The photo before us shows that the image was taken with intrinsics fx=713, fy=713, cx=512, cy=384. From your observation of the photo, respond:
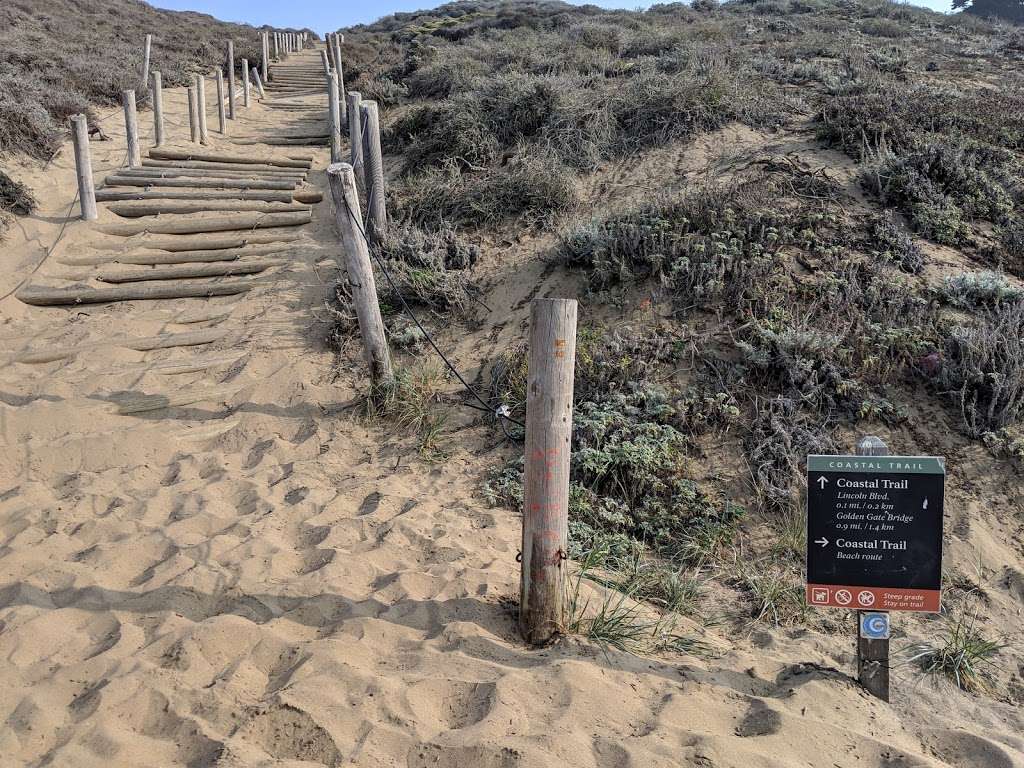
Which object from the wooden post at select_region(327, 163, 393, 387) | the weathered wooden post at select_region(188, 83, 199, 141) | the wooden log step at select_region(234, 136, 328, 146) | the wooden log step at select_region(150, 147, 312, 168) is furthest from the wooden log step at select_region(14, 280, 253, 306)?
the wooden log step at select_region(234, 136, 328, 146)

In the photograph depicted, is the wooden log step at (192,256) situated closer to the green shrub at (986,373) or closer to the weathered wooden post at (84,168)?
the weathered wooden post at (84,168)

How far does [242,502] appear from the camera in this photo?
4.64 meters

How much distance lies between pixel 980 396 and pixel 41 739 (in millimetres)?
5716

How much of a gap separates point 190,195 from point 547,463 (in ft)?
27.6

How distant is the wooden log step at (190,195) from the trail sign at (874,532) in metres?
8.67

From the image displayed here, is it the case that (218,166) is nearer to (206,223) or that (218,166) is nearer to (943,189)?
(206,223)

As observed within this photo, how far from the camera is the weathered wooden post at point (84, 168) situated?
27.3ft

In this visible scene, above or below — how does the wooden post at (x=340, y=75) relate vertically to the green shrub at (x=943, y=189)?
above

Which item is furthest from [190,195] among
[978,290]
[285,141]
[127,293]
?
[978,290]

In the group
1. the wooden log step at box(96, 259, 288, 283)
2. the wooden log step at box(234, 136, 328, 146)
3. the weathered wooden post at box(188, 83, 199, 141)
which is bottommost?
the wooden log step at box(96, 259, 288, 283)

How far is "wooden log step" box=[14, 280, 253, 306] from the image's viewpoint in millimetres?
7551

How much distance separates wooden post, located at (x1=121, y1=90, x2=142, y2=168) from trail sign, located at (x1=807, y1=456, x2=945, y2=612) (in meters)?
10.4

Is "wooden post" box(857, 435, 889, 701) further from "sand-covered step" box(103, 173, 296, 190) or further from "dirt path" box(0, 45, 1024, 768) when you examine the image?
"sand-covered step" box(103, 173, 296, 190)

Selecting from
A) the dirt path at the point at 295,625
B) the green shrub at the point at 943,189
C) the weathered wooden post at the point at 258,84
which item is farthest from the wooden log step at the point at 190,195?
the weathered wooden post at the point at 258,84
